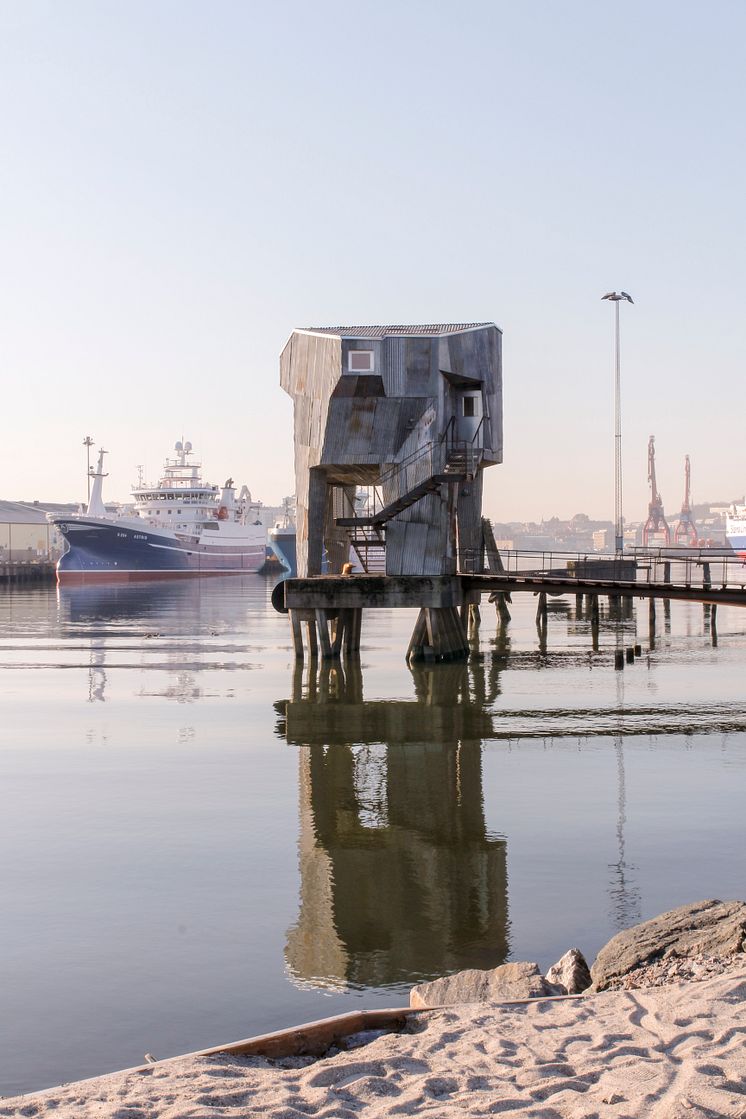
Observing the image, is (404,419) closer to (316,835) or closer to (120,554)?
(316,835)

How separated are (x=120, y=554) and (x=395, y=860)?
103 metres

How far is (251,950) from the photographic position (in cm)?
1161

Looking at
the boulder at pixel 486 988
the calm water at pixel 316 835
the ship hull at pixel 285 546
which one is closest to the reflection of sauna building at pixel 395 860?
the calm water at pixel 316 835

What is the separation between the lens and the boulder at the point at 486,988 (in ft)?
30.6

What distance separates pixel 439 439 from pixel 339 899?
22399mm

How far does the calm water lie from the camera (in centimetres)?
1070

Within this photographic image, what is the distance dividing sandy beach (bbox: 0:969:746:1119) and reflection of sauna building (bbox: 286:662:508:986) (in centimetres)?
274

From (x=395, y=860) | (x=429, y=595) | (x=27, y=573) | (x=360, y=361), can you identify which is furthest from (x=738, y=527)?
(x=395, y=860)

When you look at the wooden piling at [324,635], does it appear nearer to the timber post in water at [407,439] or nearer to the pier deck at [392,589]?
the timber post in water at [407,439]

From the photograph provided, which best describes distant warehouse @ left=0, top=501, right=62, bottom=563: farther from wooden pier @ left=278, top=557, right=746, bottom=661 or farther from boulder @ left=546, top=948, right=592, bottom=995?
boulder @ left=546, top=948, right=592, bottom=995

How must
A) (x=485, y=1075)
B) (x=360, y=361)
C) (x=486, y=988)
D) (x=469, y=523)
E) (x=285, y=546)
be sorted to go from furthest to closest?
(x=285, y=546), (x=469, y=523), (x=360, y=361), (x=486, y=988), (x=485, y=1075)

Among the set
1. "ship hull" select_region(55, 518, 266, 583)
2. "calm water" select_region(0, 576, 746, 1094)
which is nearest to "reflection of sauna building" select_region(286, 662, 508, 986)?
"calm water" select_region(0, 576, 746, 1094)

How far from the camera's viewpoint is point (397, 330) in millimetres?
35875

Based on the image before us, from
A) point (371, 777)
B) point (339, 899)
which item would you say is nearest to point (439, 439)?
point (371, 777)
